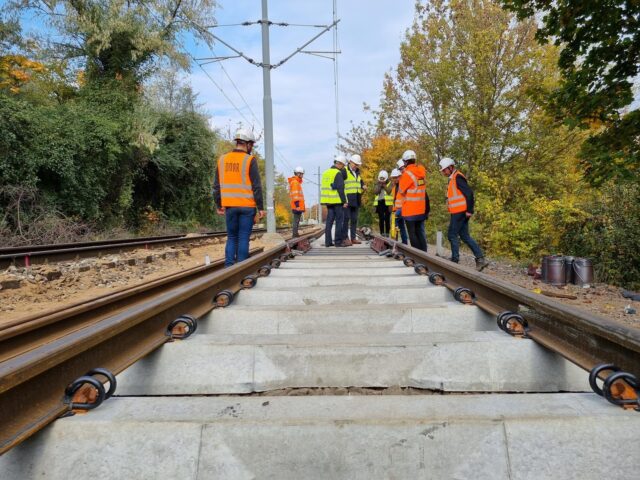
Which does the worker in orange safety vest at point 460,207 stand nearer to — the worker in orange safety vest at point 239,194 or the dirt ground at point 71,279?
the worker in orange safety vest at point 239,194

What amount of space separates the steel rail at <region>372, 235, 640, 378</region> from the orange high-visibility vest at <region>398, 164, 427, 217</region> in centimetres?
505

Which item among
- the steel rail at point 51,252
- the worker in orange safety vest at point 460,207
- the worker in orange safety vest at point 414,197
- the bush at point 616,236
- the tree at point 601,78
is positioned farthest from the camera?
the bush at point 616,236

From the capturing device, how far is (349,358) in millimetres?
1993

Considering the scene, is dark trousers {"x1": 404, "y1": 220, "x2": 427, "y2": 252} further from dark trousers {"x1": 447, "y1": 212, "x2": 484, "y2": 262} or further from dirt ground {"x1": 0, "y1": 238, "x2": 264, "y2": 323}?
dirt ground {"x1": 0, "y1": 238, "x2": 264, "y2": 323}

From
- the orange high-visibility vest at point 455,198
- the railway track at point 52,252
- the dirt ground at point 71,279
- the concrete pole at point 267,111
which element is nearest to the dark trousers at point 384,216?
the concrete pole at point 267,111

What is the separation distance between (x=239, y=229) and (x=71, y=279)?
3.16 m

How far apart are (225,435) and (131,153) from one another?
2104 cm

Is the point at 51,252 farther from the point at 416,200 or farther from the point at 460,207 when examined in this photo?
the point at 460,207

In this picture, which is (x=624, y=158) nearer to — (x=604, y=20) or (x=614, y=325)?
(x=604, y=20)

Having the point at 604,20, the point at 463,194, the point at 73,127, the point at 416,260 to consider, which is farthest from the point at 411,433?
the point at 73,127

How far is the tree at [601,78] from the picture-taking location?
541 centimetres

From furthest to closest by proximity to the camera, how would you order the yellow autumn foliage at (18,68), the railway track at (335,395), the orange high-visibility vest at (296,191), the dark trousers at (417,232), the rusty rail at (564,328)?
the yellow autumn foliage at (18,68) → the orange high-visibility vest at (296,191) → the dark trousers at (417,232) → the rusty rail at (564,328) → the railway track at (335,395)

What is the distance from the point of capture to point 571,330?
2.02m

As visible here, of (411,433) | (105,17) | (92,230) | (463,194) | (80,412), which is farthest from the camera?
(105,17)
